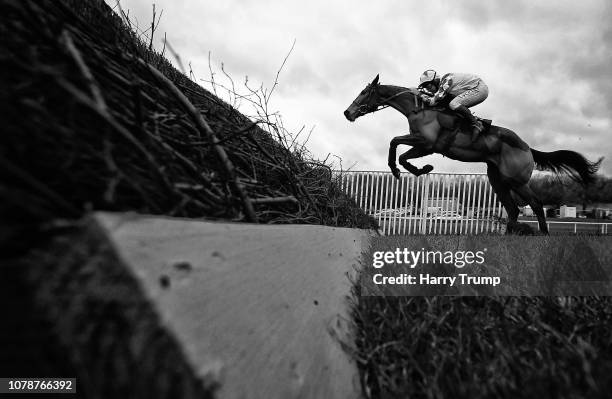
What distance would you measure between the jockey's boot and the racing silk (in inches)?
15.6

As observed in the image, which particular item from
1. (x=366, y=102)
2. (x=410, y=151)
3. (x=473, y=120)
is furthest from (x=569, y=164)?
(x=366, y=102)

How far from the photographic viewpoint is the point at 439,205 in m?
12.7

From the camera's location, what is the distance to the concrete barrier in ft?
1.35

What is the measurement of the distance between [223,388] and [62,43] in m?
0.72

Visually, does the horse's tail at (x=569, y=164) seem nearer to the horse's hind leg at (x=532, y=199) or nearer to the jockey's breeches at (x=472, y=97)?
the horse's hind leg at (x=532, y=199)

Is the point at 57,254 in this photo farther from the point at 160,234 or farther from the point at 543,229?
the point at 543,229

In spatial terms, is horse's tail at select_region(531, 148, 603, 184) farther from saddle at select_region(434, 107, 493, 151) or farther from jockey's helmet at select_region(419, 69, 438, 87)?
jockey's helmet at select_region(419, 69, 438, 87)

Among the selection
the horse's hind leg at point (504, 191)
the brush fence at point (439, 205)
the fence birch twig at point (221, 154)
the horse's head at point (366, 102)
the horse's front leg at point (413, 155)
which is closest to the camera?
the fence birch twig at point (221, 154)

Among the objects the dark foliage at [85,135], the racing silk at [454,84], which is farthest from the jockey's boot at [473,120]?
the dark foliage at [85,135]

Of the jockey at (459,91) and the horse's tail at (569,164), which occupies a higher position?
the jockey at (459,91)

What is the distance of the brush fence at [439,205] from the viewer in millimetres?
12359

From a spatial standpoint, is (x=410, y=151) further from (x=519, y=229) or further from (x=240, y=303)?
(x=240, y=303)

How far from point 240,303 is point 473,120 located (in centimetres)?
628

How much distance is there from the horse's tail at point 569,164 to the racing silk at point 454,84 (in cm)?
184
